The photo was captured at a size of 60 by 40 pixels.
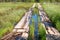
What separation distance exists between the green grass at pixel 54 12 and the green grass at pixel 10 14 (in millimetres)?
346

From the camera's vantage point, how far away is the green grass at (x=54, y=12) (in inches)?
108

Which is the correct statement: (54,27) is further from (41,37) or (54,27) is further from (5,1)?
(5,1)

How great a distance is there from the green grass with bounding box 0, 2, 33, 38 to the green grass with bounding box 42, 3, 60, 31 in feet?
1.13

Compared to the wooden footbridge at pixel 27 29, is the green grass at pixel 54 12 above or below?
above

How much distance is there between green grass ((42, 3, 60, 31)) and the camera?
2.76m

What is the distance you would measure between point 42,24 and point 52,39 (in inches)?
13.0

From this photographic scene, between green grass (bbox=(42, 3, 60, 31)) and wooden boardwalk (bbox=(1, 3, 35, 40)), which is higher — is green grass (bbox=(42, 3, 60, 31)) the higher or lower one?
the higher one

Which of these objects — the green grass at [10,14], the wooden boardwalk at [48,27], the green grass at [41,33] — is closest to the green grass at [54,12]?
the wooden boardwalk at [48,27]

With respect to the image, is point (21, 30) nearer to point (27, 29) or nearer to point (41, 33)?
point (27, 29)

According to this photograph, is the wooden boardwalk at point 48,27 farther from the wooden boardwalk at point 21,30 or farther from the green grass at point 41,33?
the wooden boardwalk at point 21,30

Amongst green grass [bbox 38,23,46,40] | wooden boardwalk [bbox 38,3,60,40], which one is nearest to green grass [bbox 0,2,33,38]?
wooden boardwalk [bbox 38,3,60,40]

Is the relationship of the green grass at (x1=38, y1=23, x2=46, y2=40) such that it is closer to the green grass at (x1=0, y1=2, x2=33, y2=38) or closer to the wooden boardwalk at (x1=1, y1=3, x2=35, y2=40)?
the wooden boardwalk at (x1=1, y1=3, x2=35, y2=40)

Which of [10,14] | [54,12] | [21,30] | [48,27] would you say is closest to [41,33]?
[48,27]

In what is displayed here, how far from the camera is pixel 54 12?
2818 millimetres
